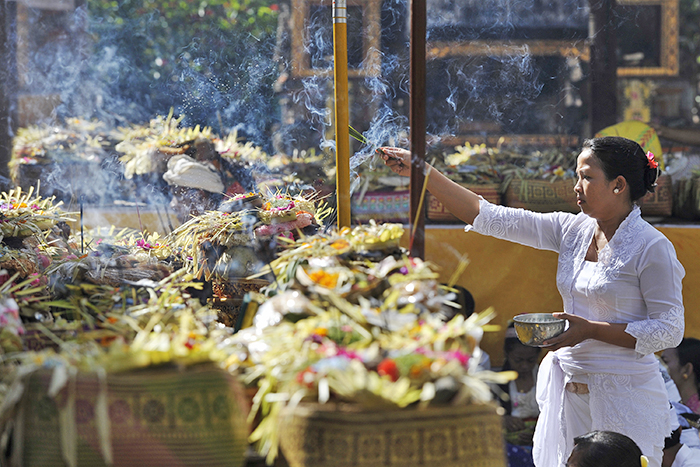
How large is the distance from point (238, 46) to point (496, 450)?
3654mm

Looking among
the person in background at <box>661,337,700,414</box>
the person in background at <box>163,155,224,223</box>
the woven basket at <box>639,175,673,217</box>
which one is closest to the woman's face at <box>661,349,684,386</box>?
the person in background at <box>661,337,700,414</box>

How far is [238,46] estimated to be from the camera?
429cm

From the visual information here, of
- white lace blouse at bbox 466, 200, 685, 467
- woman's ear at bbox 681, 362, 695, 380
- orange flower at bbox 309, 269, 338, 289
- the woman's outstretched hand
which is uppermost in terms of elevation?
the woman's outstretched hand

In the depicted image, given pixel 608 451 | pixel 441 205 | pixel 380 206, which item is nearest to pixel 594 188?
pixel 608 451

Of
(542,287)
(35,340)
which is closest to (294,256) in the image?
(35,340)

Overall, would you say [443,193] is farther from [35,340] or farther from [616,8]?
[616,8]

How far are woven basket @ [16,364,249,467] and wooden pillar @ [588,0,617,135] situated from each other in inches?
165

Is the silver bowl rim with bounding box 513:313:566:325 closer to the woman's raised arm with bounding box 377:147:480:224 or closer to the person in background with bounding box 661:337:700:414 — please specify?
the woman's raised arm with bounding box 377:147:480:224

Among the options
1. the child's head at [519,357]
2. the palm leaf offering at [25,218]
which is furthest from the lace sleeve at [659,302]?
the palm leaf offering at [25,218]

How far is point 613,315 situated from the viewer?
217 cm

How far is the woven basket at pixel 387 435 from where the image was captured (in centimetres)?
112

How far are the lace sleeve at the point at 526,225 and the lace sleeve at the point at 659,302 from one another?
0.39 m

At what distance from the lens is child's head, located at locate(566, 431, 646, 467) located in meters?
1.96

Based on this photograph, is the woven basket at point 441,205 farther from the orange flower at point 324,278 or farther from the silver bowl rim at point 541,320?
the orange flower at point 324,278
